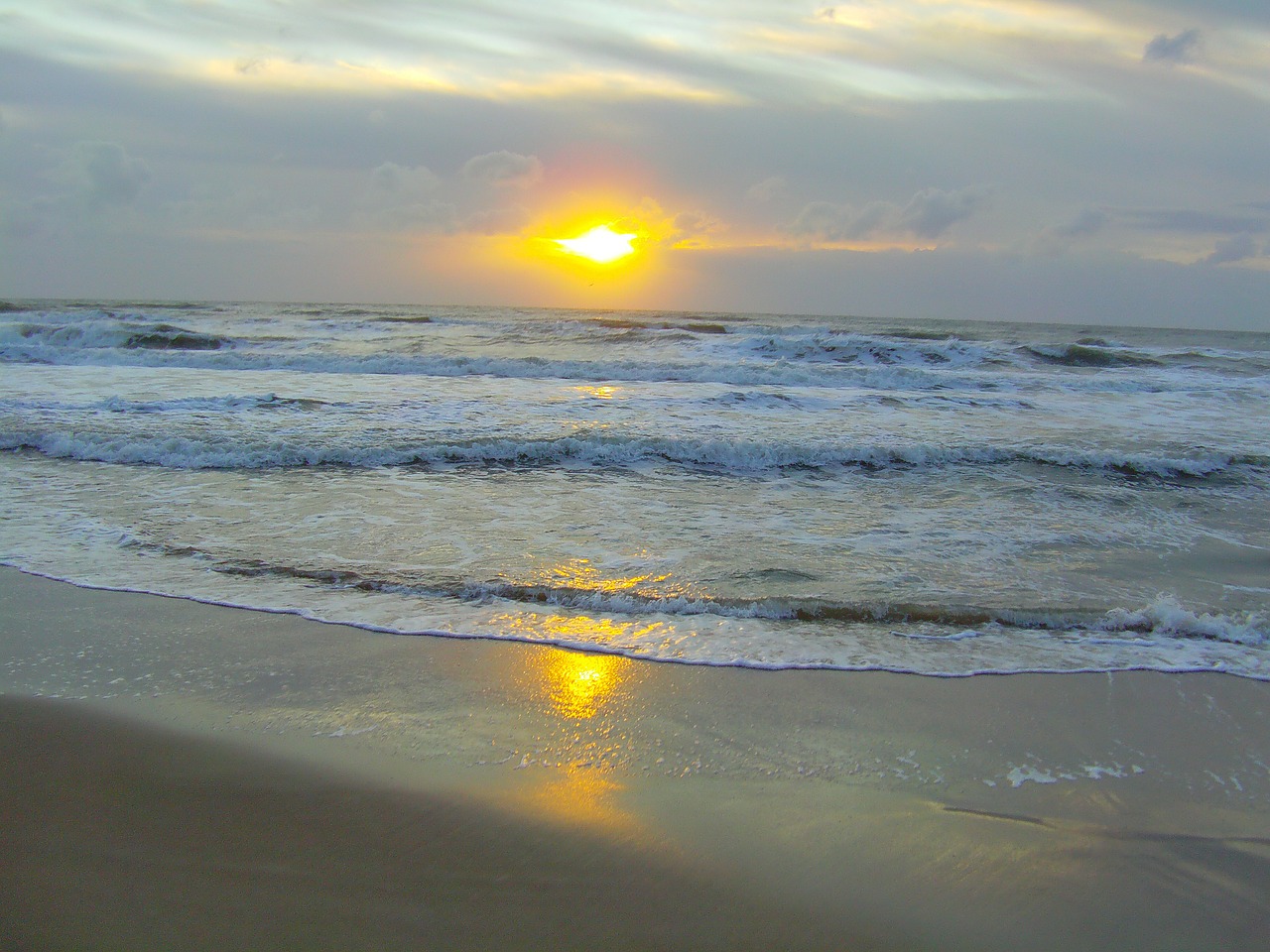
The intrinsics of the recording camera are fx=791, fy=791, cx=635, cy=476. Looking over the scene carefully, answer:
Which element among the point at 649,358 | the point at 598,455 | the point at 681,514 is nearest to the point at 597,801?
the point at 681,514

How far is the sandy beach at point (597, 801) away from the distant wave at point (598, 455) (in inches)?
202

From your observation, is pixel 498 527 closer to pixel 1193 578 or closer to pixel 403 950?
pixel 403 950

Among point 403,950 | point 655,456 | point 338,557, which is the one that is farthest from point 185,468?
point 403,950

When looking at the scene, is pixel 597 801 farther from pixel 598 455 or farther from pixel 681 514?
pixel 598 455

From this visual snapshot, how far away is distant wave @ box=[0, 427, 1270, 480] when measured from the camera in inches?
355

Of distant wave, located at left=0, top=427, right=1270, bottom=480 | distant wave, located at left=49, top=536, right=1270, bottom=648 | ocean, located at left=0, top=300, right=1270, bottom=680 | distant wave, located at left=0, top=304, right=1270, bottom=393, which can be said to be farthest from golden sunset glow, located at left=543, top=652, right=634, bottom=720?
distant wave, located at left=0, top=304, right=1270, bottom=393

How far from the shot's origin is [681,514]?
7.16m

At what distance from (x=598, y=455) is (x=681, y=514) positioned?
9.27ft

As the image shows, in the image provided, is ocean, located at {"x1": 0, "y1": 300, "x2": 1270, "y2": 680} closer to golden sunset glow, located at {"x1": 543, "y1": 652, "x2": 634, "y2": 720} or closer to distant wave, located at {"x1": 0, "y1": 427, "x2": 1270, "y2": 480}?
distant wave, located at {"x1": 0, "y1": 427, "x2": 1270, "y2": 480}

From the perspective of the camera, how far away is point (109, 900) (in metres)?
2.26

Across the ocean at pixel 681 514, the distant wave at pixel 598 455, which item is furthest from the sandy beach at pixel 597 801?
the distant wave at pixel 598 455

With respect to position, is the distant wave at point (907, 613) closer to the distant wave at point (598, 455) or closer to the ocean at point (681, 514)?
the ocean at point (681, 514)

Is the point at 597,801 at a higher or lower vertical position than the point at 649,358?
lower

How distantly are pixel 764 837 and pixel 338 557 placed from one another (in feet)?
13.0
